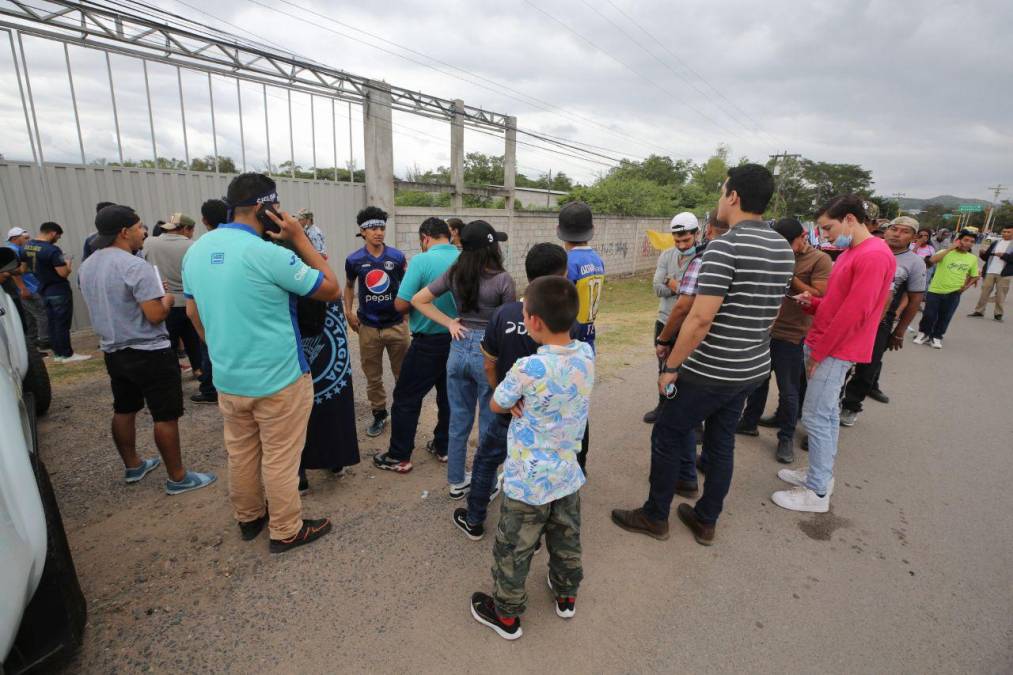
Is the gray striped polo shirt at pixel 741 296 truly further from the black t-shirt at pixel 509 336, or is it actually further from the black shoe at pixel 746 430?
the black shoe at pixel 746 430

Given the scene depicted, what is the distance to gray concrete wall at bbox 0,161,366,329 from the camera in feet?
19.1

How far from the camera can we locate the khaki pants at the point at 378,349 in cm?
392

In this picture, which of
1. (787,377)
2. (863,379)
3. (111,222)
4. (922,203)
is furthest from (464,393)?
(922,203)

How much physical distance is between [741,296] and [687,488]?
1.59 m

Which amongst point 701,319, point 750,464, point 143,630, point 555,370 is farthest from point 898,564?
point 143,630

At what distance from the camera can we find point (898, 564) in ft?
9.30

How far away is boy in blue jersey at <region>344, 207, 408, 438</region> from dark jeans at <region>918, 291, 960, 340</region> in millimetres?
8676

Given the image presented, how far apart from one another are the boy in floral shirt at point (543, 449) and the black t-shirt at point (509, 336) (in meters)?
0.29

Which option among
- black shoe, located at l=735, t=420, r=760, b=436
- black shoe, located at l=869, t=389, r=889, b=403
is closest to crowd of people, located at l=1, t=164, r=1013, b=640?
black shoe, located at l=735, t=420, r=760, b=436

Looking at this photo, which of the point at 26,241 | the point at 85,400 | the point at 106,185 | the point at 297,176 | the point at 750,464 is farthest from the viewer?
the point at 297,176

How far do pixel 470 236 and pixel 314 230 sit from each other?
3.93 m

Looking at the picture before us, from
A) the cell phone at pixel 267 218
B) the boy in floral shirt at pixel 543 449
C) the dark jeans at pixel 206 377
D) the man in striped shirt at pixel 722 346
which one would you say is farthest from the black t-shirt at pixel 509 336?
the dark jeans at pixel 206 377

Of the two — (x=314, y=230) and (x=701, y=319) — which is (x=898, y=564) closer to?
(x=701, y=319)

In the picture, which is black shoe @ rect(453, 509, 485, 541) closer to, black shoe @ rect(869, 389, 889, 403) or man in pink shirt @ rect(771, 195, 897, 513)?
man in pink shirt @ rect(771, 195, 897, 513)
